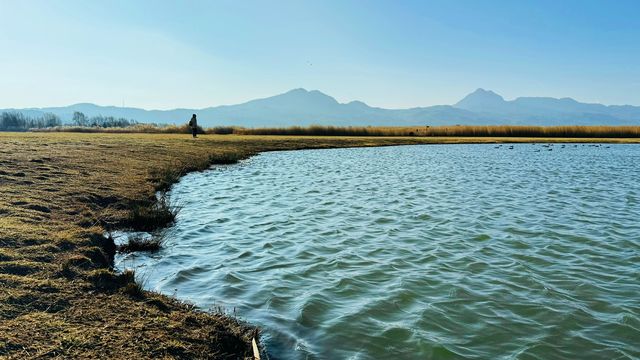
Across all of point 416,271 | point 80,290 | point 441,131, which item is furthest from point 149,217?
point 441,131

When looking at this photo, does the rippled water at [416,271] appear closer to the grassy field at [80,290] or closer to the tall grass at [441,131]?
the grassy field at [80,290]

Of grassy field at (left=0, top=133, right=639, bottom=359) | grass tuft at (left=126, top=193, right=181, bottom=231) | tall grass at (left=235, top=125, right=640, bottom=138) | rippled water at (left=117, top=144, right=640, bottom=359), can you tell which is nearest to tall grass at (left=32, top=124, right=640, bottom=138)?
tall grass at (left=235, top=125, right=640, bottom=138)

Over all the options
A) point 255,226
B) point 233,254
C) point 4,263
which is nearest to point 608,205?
point 255,226

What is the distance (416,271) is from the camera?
1063 centimetres

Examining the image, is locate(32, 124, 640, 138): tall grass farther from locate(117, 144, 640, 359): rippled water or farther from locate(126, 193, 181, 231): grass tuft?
locate(126, 193, 181, 231): grass tuft

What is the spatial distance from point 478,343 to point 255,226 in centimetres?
939

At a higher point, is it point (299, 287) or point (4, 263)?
point (4, 263)

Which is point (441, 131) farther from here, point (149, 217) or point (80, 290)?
point (80, 290)

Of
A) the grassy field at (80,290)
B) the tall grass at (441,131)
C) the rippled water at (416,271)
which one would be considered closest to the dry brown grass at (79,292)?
the grassy field at (80,290)

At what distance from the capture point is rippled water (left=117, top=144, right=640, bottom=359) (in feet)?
24.2

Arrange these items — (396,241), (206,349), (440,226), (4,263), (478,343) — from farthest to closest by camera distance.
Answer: (440,226) → (396,241) → (4,263) → (478,343) → (206,349)

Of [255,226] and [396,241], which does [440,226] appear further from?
[255,226]

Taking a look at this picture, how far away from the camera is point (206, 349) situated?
6.46 m

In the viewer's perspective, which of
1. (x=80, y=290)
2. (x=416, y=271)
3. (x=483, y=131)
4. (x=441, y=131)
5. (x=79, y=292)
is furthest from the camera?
(x=441, y=131)
